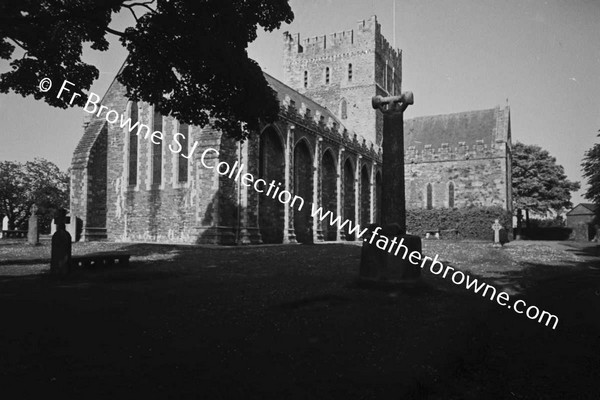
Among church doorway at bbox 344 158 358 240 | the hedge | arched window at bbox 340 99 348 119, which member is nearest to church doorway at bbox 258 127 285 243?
church doorway at bbox 344 158 358 240

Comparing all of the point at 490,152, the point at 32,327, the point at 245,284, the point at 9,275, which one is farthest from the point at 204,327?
the point at 490,152

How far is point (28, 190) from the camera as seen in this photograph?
56562mm

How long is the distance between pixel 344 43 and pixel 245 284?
3908 cm

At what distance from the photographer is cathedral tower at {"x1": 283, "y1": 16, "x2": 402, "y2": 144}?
42469mm

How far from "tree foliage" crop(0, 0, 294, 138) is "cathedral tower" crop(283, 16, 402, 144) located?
32.8m

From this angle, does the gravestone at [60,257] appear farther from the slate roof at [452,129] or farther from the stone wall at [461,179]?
the slate roof at [452,129]

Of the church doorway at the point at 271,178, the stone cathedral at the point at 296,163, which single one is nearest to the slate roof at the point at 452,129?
the stone cathedral at the point at 296,163

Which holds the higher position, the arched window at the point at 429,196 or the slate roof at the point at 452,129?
the slate roof at the point at 452,129

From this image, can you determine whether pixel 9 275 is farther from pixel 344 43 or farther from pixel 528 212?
pixel 528 212

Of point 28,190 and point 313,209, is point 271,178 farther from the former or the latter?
point 28,190

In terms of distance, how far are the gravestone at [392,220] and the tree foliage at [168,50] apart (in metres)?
3.08

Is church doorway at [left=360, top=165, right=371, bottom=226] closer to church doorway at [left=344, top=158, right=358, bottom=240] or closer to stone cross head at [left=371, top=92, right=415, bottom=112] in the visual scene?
church doorway at [left=344, top=158, right=358, bottom=240]

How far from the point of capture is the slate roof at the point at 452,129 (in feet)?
144

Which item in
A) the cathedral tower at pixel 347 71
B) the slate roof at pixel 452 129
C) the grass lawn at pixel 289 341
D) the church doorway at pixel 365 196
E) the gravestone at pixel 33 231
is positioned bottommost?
the grass lawn at pixel 289 341
